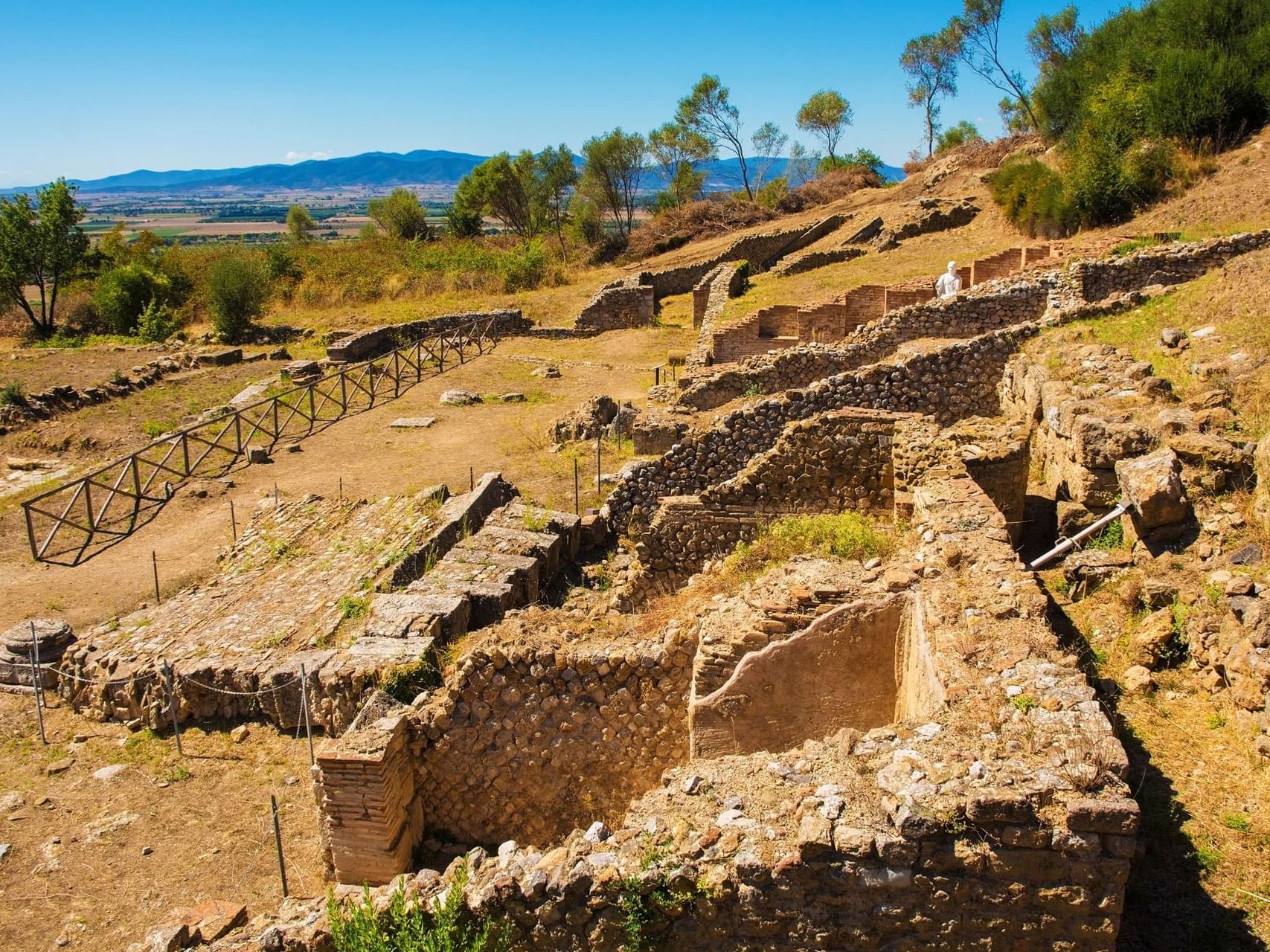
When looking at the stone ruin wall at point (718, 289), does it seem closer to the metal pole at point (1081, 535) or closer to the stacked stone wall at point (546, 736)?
the metal pole at point (1081, 535)

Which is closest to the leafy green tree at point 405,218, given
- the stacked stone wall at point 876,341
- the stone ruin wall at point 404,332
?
the stone ruin wall at point 404,332

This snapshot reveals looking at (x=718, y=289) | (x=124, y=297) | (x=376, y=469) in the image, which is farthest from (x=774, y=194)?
(x=376, y=469)

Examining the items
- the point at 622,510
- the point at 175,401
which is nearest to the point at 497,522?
the point at 622,510

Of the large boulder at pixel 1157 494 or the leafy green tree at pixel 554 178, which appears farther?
the leafy green tree at pixel 554 178

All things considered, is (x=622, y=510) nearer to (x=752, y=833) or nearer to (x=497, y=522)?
(x=497, y=522)

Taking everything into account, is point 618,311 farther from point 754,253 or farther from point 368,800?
point 368,800

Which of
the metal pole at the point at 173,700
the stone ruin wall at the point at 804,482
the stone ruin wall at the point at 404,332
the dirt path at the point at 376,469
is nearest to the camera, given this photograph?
the metal pole at the point at 173,700

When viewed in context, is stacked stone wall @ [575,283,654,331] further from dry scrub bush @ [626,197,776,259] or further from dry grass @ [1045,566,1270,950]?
dry grass @ [1045,566,1270,950]

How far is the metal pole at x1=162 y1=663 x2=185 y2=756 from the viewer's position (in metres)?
8.58

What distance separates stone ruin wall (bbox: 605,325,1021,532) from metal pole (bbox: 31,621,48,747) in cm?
616

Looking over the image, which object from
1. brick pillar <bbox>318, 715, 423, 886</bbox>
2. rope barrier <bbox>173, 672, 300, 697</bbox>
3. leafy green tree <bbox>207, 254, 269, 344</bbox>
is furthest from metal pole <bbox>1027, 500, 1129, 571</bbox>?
leafy green tree <bbox>207, 254, 269, 344</bbox>

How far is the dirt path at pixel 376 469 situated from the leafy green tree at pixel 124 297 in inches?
662

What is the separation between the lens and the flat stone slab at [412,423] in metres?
20.8

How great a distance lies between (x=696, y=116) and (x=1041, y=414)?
52.2 metres
